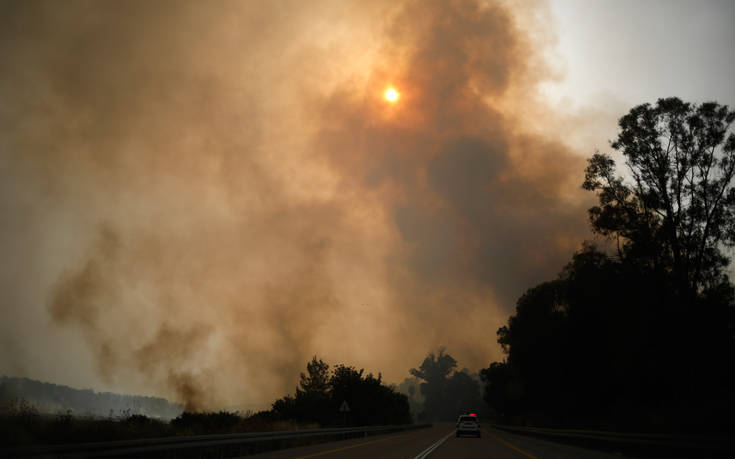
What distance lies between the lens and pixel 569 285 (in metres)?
49.5

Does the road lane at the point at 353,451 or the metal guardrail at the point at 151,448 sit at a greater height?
the metal guardrail at the point at 151,448

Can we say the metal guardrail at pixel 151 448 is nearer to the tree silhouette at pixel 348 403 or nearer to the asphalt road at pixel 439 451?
the asphalt road at pixel 439 451

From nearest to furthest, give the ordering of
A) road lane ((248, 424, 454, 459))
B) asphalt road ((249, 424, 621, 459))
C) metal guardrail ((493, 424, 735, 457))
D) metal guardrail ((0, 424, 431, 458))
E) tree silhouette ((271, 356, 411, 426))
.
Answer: metal guardrail ((0, 424, 431, 458)) → metal guardrail ((493, 424, 735, 457)) → road lane ((248, 424, 454, 459)) → asphalt road ((249, 424, 621, 459)) → tree silhouette ((271, 356, 411, 426))

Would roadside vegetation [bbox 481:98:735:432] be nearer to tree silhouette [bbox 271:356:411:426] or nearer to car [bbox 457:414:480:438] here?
car [bbox 457:414:480:438]

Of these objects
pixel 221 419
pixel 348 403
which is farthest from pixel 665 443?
pixel 348 403

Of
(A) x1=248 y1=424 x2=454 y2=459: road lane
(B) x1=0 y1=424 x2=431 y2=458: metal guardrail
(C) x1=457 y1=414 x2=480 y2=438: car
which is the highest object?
(B) x1=0 y1=424 x2=431 y2=458: metal guardrail

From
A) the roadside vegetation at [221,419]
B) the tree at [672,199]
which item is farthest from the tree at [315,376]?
the tree at [672,199]

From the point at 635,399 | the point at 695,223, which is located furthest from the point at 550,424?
the point at 695,223

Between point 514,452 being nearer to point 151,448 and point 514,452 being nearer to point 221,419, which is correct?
point 151,448

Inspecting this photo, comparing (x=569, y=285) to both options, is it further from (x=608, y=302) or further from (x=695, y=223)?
(x=695, y=223)

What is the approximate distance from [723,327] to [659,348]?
3921mm

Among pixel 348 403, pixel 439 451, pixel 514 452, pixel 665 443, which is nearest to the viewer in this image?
pixel 665 443

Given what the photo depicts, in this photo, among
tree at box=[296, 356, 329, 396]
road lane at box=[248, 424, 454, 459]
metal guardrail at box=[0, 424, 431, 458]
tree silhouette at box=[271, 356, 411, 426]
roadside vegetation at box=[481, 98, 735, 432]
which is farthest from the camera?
tree at box=[296, 356, 329, 396]

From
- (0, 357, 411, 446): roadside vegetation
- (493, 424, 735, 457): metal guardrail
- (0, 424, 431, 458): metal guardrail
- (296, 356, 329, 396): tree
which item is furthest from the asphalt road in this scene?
(296, 356, 329, 396): tree
